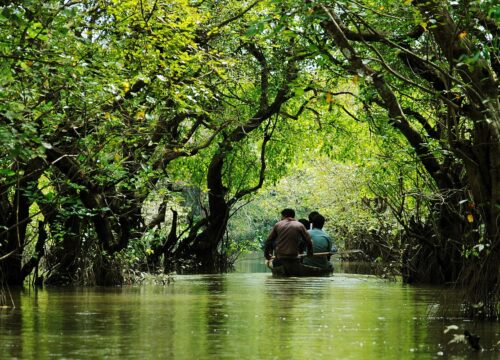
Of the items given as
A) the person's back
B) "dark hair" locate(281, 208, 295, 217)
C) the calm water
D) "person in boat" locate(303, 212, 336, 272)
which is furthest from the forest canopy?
"dark hair" locate(281, 208, 295, 217)

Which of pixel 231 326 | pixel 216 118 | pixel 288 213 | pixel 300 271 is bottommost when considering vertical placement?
pixel 231 326

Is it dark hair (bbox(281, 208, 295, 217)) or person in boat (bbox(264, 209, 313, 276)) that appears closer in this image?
person in boat (bbox(264, 209, 313, 276))

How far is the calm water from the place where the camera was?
7.70m

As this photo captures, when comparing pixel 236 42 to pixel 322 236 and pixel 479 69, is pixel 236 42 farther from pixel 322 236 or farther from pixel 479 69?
pixel 479 69

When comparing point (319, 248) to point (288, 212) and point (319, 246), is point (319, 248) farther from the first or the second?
point (288, 212)

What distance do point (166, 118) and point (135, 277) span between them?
325cm

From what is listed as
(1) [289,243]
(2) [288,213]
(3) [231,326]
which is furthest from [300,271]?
(3) [231,326]

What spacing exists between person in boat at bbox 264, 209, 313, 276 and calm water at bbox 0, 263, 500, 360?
6.14 metres

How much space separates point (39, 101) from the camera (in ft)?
40.2

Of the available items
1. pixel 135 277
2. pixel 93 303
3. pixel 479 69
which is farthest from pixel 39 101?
pixel 135 277

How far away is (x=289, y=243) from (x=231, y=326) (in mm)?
12652

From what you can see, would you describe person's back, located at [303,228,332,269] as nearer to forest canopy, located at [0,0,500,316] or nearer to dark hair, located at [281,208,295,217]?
dark hair, located at [281,208,295,217]

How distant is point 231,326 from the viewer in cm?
995

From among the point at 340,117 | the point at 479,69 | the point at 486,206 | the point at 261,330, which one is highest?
the point at 340,117
